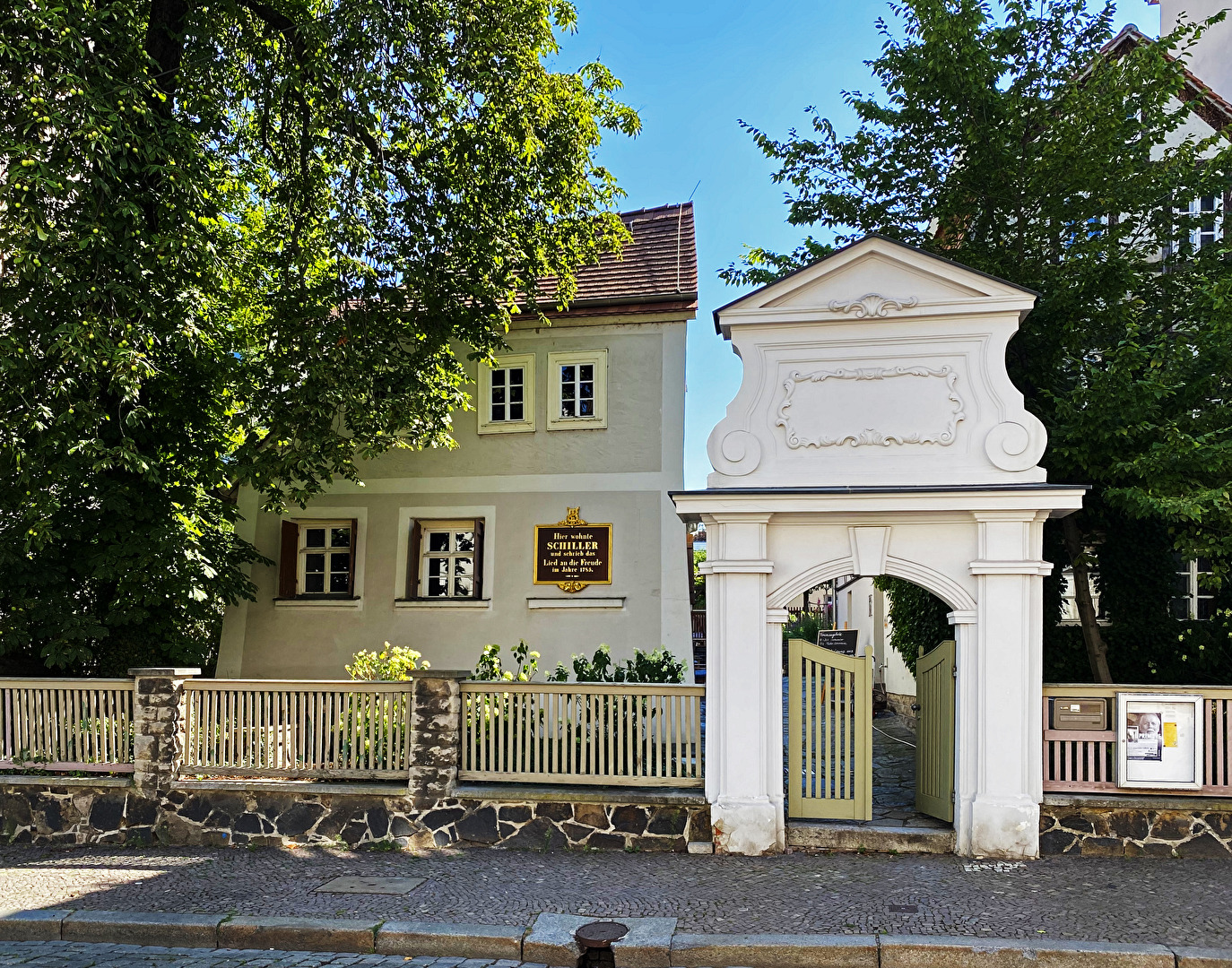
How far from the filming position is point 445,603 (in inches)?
577

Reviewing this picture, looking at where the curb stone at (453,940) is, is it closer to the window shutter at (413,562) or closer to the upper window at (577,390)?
the window shutter at (413,562)

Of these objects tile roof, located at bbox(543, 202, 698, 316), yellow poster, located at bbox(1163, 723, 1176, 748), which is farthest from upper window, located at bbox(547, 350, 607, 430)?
yellow poster, located at bbox(1163, 723, 1176, 748)

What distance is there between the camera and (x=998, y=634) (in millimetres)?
8547

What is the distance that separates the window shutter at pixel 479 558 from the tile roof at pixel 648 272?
11.3ft

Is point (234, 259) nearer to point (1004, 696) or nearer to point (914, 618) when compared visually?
point (1004, 696)

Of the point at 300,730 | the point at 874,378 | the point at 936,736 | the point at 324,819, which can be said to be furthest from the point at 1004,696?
the point at 300,730

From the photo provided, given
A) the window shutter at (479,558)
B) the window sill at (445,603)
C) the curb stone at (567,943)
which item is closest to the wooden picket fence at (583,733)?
the curb stone at (567,943)

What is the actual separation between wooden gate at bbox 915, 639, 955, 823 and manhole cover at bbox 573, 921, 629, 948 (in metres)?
3.55

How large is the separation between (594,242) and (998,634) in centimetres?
782

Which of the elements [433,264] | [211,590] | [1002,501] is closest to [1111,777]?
[1002,501]

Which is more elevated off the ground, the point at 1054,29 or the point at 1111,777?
the point at 1054,29

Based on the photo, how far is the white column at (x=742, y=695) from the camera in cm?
867

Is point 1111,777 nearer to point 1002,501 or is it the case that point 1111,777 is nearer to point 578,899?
point 1002,501

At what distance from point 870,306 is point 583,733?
485 centimetres
